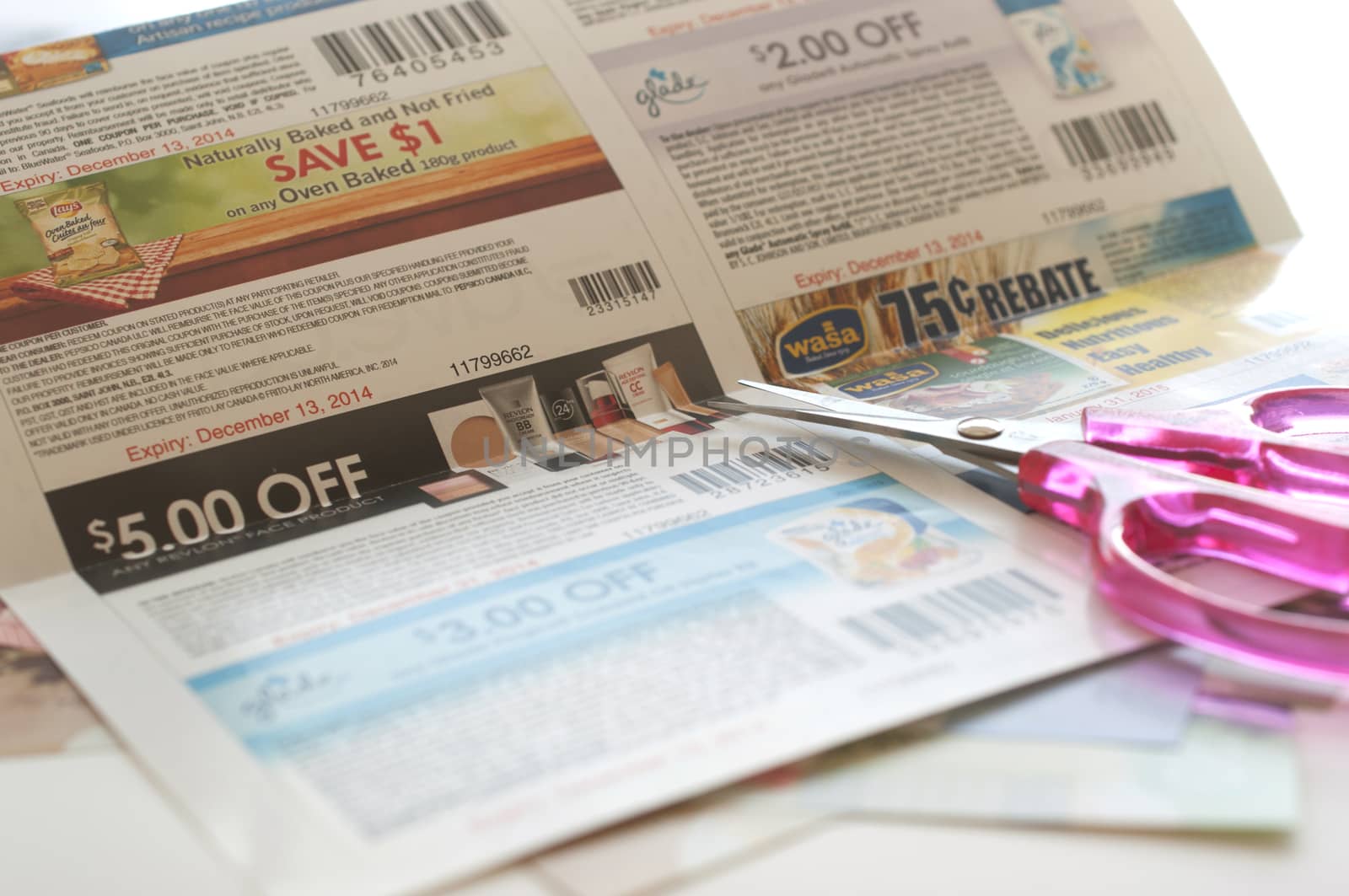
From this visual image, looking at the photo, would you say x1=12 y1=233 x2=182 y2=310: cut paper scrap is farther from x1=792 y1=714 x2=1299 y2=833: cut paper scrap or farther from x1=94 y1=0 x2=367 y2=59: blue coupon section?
x1=792 y1=714 x2=1299 y2=833: cut paper scrap

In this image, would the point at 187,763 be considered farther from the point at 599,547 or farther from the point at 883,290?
the point at 883,290

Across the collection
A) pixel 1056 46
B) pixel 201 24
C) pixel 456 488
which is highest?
pixel 201 24

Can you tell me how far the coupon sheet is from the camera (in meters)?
0.37

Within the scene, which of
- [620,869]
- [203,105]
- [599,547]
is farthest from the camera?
[203,105]

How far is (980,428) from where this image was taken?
0.49 metres

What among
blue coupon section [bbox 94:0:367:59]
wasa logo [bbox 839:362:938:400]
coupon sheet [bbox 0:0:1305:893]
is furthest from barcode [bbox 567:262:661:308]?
blue coupon section [bbox 94:0:367:59]

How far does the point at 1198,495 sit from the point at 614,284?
0.29 meters

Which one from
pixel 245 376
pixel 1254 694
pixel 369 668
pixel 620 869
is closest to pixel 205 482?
pixel 245 376

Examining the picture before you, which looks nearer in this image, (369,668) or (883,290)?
(369,668)

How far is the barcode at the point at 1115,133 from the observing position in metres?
0.68

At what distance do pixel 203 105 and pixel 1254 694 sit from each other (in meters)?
0.51

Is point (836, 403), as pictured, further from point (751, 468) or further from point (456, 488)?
point (456, 488)

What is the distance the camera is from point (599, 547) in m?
0.46

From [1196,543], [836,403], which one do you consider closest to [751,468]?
[836,403]
